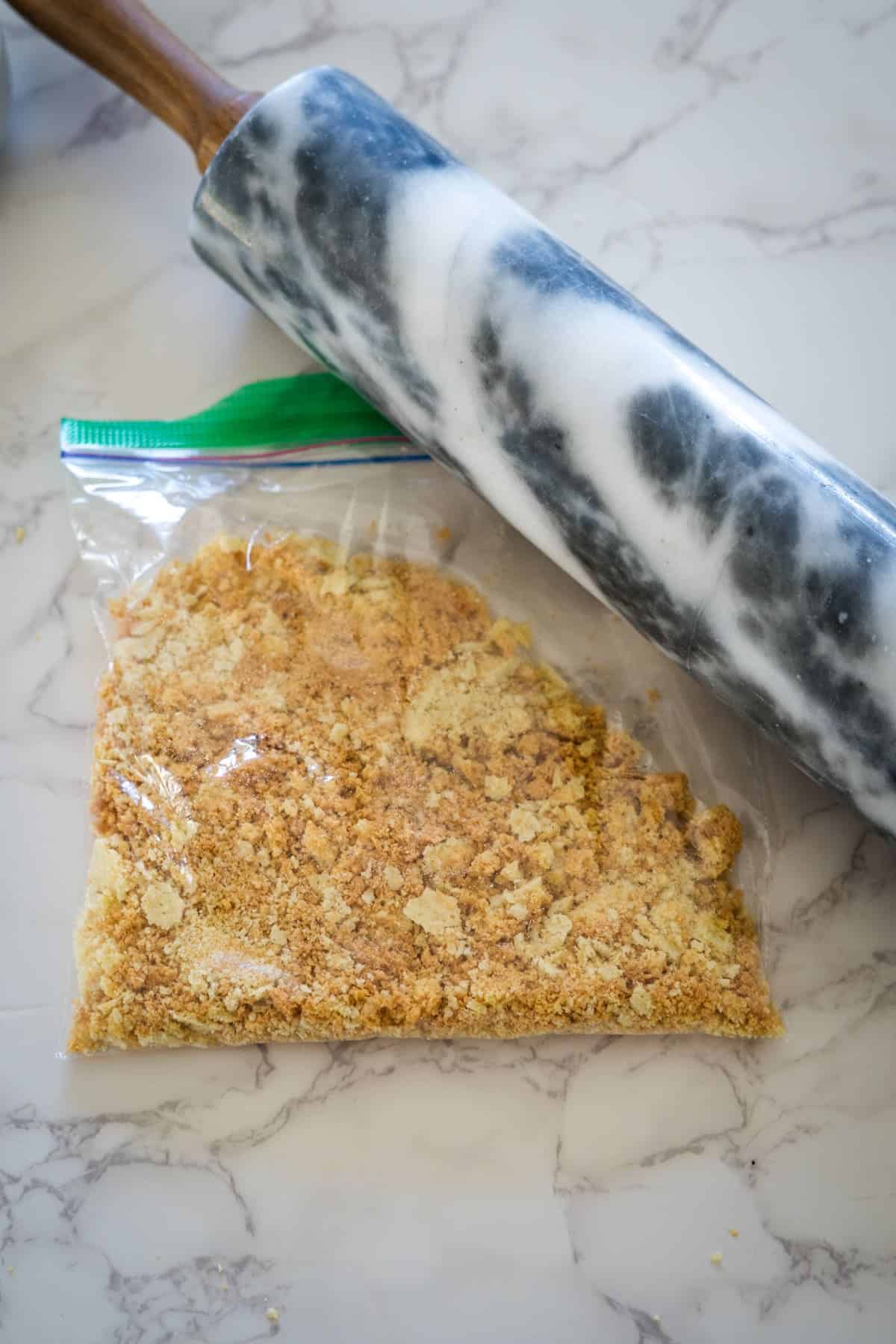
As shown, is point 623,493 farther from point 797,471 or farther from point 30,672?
point 30,672

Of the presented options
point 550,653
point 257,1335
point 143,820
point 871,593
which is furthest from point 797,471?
point 257,1335

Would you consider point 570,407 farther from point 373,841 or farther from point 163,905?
point 163,905

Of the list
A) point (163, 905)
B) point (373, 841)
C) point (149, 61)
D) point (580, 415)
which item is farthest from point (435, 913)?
point (149, 61)

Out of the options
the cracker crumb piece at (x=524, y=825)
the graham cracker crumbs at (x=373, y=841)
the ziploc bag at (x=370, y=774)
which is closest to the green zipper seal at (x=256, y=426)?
the ziploc bag at (x=370, y=774)

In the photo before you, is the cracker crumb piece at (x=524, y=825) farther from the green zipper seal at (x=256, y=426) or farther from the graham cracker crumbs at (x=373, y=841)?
the green zipper seal at (x=256, y=426)

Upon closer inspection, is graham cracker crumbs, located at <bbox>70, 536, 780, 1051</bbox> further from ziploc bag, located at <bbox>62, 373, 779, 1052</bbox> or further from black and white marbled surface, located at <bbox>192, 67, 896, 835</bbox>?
black and white marbled surface, located at <bbox>192, 67, 896, 835</bbox>
